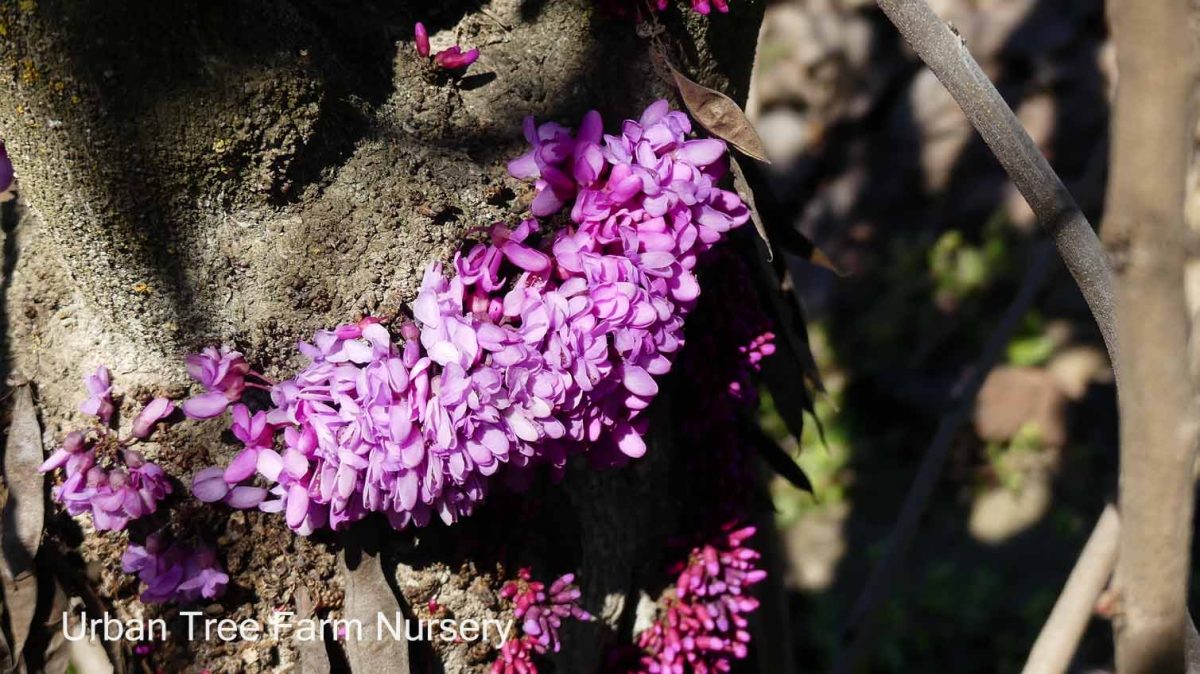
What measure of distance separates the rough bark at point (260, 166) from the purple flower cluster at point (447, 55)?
21 mm

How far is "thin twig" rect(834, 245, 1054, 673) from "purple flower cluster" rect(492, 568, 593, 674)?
825 mm

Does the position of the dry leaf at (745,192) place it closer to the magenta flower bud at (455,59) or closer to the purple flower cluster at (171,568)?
the magenta flower bud at (455,59)

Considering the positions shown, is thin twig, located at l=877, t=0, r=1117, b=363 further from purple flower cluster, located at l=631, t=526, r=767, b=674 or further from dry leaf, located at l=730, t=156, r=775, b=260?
purple flower cluster, located at l=631, t=526, r=767, b=674

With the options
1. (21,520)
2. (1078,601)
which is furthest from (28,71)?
(1078,601)

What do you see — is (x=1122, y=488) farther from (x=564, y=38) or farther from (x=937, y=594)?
(x=937, y=594)

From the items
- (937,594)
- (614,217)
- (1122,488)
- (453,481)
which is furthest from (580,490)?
(937,594)

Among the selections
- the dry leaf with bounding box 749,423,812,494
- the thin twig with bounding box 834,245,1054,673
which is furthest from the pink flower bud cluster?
the thin twig with bounding box 834,245,1054,673

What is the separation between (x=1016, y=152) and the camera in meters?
1.16

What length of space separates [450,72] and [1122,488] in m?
0.86

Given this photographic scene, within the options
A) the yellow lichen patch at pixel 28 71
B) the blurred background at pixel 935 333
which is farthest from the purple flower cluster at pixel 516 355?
the blurred background at pixel 935 333

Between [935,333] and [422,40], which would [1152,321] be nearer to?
[422,40]

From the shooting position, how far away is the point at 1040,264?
79.6 inches

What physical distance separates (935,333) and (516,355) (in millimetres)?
3255

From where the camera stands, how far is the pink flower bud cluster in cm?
121
